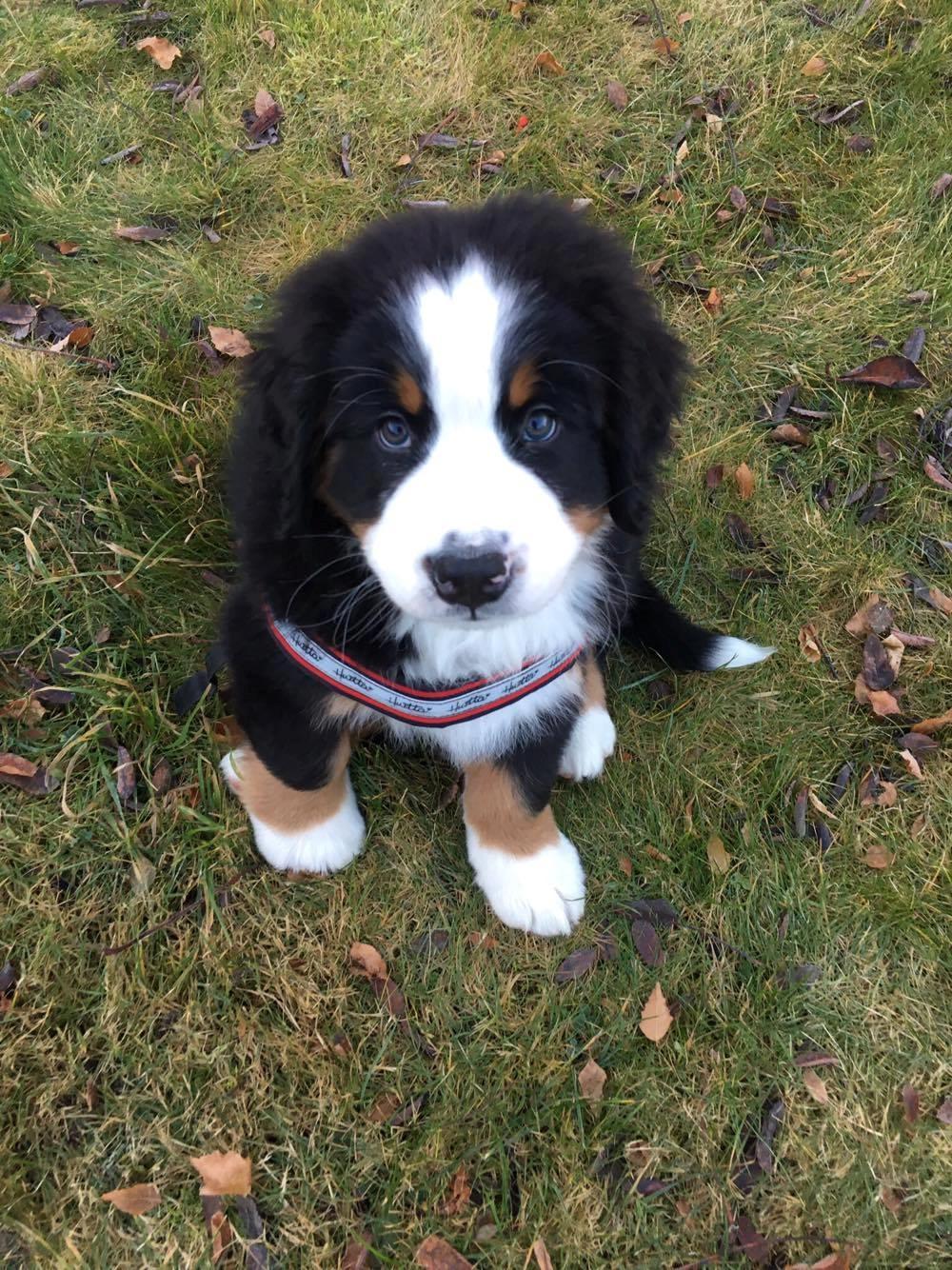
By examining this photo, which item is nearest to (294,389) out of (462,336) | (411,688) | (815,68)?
(462,336)

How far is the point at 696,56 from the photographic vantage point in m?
3.85

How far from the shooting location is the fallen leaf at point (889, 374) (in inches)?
130

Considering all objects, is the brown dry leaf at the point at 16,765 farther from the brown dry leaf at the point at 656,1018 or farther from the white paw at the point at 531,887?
the brown dry leaf at the point at 656,1018

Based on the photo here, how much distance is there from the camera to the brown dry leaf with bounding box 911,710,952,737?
2869 millimetres

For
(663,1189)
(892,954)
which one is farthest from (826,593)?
(663,1189)

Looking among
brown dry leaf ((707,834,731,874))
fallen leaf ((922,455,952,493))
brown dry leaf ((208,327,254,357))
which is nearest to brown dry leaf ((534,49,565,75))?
brown dry leaf ((208,327,254,357))

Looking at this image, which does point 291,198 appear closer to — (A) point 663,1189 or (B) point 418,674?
(B) point 418,674

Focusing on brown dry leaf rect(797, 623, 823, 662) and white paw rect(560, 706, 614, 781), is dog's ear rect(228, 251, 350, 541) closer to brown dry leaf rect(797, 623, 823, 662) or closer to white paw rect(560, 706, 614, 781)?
white paw rect(560, 706, 614, 781)

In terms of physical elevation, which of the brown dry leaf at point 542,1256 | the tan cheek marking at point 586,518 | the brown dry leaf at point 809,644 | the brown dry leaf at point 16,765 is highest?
the tan cheek marking at point 586,518

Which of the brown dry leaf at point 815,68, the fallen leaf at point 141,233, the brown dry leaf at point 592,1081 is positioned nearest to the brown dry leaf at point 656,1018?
the brown dry leaf at point 592,1081

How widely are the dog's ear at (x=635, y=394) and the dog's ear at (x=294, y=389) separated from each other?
0.50m

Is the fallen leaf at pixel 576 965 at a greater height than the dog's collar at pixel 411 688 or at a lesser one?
lesser

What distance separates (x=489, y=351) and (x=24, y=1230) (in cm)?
212

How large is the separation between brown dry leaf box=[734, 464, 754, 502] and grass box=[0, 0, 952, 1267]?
0.19 feet
